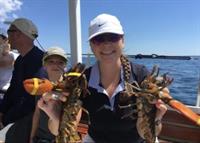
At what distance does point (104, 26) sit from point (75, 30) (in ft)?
7.91

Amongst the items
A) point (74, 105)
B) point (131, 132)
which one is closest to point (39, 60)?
point (131, 132)

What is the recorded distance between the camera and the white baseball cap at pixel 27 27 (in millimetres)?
4328

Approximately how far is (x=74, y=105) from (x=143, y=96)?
390mm

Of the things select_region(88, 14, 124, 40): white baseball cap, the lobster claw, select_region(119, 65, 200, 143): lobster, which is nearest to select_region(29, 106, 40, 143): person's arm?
select_region(88, 14, 124, 40): white baseball cap

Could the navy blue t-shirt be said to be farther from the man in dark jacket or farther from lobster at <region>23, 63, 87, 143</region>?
lobster at <region>23, 63, 87, 143</region>

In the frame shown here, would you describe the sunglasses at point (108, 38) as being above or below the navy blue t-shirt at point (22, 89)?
above

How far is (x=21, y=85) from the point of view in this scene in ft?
13.2

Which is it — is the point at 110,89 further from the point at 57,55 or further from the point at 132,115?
the point at 57,55

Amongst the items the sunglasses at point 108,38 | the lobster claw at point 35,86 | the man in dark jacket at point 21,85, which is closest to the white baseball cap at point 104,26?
the sunglasses at point 108,38

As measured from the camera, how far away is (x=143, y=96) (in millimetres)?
2096

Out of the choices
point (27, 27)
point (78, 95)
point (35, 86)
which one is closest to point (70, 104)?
point (78, 95)

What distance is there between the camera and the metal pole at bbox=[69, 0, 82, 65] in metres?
4.76

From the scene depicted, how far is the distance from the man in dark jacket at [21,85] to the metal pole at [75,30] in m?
0.58

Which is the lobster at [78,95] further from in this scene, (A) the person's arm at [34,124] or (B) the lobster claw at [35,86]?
(A) the person's arm at [34,124]
